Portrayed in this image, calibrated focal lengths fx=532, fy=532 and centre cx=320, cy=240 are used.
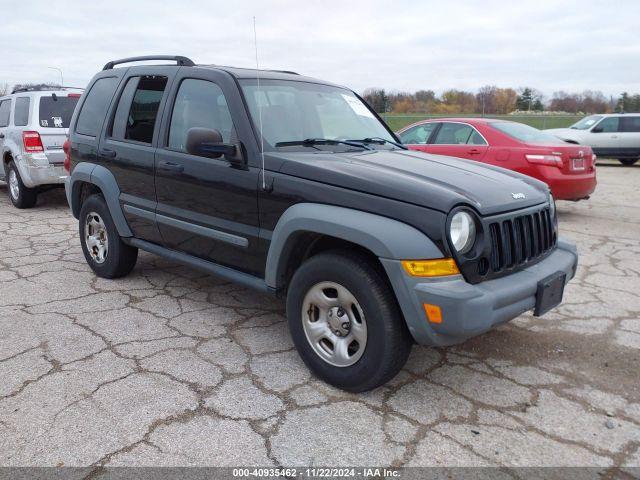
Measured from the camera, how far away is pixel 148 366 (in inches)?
127

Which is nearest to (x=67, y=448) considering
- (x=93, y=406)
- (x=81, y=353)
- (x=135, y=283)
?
(x=93, y=406)

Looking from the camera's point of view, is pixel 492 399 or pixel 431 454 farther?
pixel 492 399

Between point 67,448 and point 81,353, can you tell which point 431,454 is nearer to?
point 67,448

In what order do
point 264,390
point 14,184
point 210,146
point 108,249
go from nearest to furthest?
point 264,390 → point 210,146 → point 108,249 → point 14,184

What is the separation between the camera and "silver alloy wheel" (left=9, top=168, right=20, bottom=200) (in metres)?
8.39

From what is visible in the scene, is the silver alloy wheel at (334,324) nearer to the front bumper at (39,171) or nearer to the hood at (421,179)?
the hood at (421,179)

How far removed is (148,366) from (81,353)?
502mm

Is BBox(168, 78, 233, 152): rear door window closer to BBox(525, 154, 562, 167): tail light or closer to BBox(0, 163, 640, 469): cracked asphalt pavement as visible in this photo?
BBox(0, 163, 640, 469): cracked asphalt pavement

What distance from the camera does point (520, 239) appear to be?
2951 mm

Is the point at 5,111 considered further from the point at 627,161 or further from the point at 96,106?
the point at 627,161

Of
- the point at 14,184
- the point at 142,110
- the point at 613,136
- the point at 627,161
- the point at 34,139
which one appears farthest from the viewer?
the point at 627,161

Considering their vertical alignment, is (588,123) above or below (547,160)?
above

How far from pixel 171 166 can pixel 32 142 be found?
16.9ft

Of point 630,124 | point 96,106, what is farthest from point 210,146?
point 630,124
